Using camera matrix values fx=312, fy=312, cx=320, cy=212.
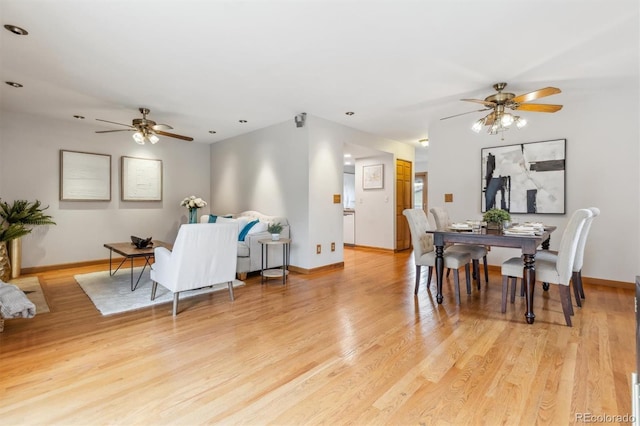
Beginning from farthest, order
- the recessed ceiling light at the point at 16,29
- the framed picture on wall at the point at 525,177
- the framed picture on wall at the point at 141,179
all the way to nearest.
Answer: the framed picture on wall at the point at 141,179 < the framed picture on wall at the point at 525,177 < the recessed ceiling light at the point at 16,29

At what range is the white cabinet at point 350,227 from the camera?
7492mm

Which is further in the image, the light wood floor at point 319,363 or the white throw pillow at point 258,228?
the white throw pillow at point 258,228

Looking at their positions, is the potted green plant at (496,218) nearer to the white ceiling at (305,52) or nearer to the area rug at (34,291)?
the white ceiling at (305,52)

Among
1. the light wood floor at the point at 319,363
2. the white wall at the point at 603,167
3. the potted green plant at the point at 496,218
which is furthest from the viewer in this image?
the white wall at the point at 603,167

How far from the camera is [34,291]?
12.3 feet

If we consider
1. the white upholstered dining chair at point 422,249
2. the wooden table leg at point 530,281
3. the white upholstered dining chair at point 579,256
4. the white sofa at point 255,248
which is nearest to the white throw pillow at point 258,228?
the white sofa at point 255,248

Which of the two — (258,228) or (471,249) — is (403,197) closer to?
(471,249)

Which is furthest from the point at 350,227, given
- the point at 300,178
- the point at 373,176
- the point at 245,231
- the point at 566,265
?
the point at 566,265

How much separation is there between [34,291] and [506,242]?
17.3 ft

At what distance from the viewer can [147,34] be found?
97.1 inches

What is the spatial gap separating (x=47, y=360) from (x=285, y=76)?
3096mm

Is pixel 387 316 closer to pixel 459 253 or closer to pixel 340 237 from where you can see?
pixel 459 253

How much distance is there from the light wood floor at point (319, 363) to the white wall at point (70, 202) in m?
2.26

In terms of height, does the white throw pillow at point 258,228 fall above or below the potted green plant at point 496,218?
below
